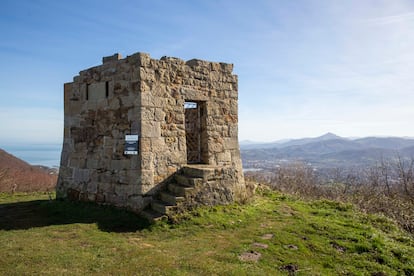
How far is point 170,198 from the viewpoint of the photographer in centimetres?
716

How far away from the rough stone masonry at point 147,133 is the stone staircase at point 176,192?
0.03 m

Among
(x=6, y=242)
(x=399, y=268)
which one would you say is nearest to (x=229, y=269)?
(x=399, y=268)

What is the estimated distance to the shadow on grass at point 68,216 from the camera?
6.80 meters

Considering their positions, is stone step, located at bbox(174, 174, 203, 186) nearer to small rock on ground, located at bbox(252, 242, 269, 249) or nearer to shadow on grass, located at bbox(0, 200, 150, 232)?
shadow on grass, located at bbox(0, 200, 150, 232)

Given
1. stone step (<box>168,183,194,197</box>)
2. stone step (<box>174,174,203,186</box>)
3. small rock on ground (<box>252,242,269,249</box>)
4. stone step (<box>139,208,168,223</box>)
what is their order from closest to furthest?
small rock on ground (<box>252,242,269,249</box>)
stone step (<box>139,208,168,223</box>)
stone step (<box>168,183,194,197</box>)
stone step (<box>174,174,203,186</box>)

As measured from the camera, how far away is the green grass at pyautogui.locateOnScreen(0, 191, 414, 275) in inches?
188

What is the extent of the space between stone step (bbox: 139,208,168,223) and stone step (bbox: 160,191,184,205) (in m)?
0.38

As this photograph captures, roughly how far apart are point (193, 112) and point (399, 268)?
786 cm

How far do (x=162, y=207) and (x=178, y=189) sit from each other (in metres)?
0.60

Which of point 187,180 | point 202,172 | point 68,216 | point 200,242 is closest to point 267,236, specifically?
point 200,242

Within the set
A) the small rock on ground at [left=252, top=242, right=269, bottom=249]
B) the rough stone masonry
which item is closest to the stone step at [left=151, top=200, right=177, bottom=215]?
the rough stone masonry

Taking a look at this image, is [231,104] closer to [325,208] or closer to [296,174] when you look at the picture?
[325,208]

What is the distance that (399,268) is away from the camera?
18.5 ft

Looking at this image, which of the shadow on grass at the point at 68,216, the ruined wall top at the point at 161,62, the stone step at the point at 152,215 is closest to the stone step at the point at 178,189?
the stone step at the point at 152,215
